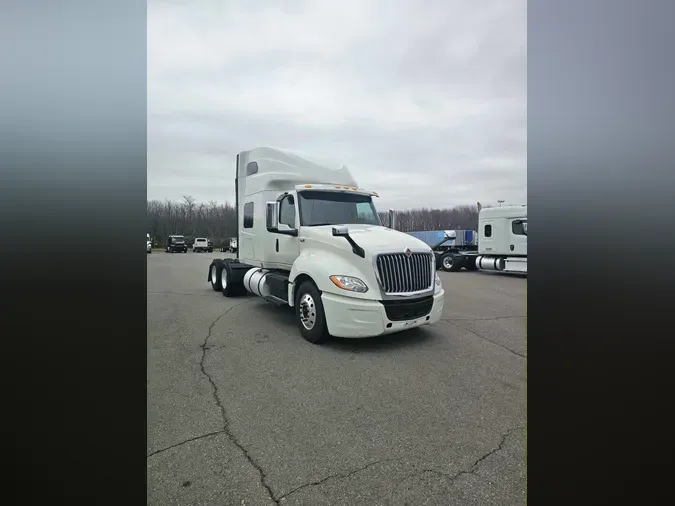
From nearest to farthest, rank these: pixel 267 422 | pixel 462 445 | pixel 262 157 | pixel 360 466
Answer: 1. pixel 360 466
2. pixel 462 445
3. pixel 267 422
4. pixel 262 157

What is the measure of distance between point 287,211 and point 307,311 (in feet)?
6.57

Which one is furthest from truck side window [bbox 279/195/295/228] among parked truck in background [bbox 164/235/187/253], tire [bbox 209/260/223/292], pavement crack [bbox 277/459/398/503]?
parked truck in background [bbox 164/235/187/253]

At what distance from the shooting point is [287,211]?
237 inches

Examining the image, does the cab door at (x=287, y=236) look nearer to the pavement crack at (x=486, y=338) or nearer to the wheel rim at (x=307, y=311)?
the wheel rim at (x=307, y=311)

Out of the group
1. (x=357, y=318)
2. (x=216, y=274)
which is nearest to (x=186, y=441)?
(x=357, y=318)

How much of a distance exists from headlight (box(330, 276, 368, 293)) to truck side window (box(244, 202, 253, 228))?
3.47 m

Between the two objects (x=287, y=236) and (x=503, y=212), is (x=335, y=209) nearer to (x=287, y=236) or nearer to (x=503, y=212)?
(x=287, y=236)

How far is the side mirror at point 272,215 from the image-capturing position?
5953mm

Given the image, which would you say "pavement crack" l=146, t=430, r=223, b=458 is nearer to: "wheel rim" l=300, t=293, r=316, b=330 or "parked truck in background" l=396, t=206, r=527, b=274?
"wheel rim" l=300, t=293, r=316, b=330

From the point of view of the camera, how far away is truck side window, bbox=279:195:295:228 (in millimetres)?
5922
